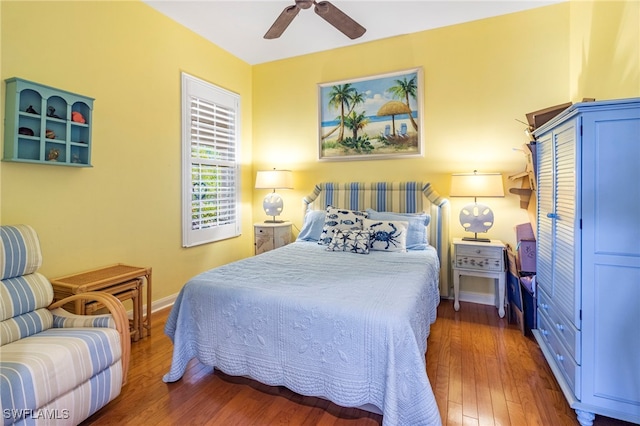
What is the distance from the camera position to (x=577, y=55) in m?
2.90

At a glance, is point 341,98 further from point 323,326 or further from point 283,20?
point 323,326

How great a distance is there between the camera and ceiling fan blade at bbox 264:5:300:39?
244 centimetres

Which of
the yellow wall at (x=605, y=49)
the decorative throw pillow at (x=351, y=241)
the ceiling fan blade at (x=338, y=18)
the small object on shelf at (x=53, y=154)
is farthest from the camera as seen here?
the decorative throw pillow at (x=351, y=241)

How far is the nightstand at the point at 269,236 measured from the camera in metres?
3.96

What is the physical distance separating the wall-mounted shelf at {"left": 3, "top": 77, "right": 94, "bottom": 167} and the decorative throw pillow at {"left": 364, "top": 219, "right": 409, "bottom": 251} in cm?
254

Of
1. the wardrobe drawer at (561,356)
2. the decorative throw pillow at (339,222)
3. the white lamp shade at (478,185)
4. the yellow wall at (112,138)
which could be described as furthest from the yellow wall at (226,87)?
the wardrobe drawer at (561,356)

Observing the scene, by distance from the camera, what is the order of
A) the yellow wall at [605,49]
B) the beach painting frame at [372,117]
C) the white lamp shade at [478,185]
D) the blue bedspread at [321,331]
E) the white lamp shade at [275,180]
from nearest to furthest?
1. the blue bedspread at [321,331]
2. the yellow wall at [605,49]
3. the white lamp shade at [478,185]
4. the beach painting frame at [372,117]
5. the white lamp shade at [275,180]

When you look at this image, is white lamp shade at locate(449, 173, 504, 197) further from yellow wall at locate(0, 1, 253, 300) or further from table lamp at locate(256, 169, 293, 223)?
yellow wall at locate(0, 1, 253, 300)

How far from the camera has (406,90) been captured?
3680 mm

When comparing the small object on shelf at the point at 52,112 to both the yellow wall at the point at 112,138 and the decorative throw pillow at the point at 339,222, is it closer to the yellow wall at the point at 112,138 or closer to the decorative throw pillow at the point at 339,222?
the yellow wall at the point at 112,138

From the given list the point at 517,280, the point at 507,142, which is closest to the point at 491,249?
the point at 517,280

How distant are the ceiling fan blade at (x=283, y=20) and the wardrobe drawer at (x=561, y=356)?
2.95 metres

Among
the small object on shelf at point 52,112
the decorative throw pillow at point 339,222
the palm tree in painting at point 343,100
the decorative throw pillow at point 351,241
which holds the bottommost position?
the decorative throw pillow at point 351,241

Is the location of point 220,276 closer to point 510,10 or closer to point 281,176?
point 281,176
